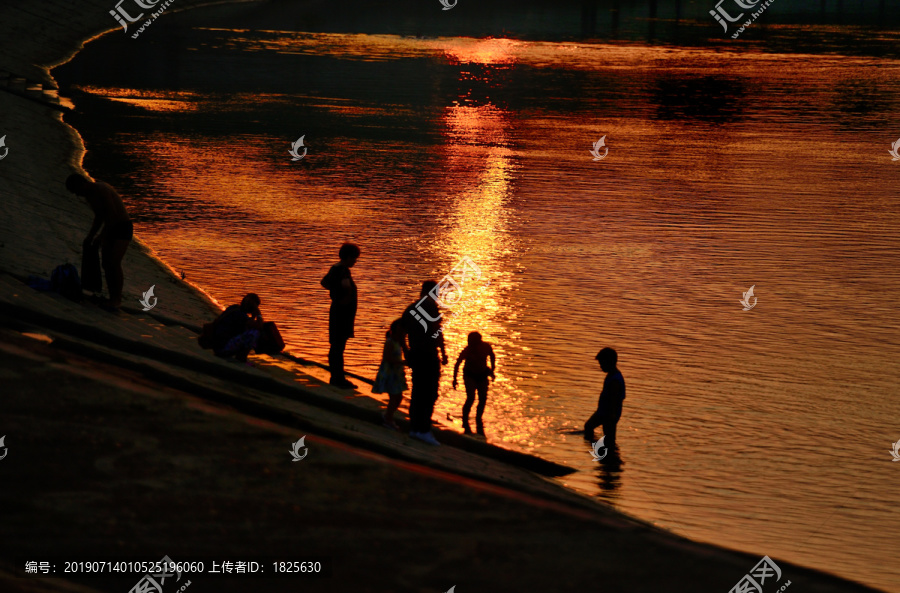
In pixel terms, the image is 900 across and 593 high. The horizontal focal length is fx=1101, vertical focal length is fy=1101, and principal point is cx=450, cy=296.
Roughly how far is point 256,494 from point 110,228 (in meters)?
5.95

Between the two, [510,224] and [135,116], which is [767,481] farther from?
[135,116]

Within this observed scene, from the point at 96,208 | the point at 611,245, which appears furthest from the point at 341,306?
the point at 611,245

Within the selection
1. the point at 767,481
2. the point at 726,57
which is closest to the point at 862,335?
the point at 767,481

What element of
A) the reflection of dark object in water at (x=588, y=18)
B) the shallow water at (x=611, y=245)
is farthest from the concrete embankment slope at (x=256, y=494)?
the reflection of dark object in water at (x=588, y=18)

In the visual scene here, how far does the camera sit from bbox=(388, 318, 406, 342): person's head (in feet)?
39.6

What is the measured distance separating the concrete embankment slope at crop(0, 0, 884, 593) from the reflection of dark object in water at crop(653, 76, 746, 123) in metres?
37.2

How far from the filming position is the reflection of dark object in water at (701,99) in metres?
47.3

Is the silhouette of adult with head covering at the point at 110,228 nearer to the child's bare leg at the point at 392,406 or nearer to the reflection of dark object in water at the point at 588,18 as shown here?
the child's bare leg at the point at 392,406

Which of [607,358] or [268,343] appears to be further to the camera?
[268,343]

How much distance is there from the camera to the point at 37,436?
9.25 metres

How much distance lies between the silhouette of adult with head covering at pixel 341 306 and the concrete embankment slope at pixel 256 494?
3.72 ft

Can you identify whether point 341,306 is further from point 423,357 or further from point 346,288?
point 423,357

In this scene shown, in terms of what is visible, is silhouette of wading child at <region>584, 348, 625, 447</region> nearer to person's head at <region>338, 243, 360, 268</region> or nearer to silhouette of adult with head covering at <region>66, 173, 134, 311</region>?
person's head at <region>338, 243, 360, 268</region>

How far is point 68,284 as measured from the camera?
13.8 m
